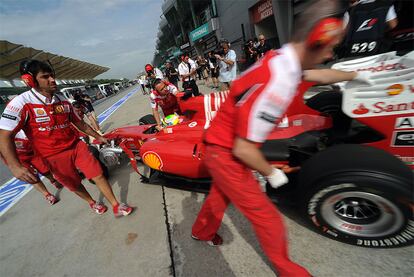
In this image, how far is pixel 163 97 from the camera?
4148 mm

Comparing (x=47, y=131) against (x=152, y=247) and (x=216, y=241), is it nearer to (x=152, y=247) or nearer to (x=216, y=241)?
(x=152, y=247)

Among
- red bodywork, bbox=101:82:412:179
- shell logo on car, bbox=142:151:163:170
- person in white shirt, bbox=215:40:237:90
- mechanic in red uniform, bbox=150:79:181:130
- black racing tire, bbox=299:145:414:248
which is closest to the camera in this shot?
black racing tire, bbox=299:145:414:248

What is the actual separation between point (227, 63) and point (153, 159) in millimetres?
4762

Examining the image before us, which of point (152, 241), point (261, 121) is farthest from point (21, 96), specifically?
point (261, 121)

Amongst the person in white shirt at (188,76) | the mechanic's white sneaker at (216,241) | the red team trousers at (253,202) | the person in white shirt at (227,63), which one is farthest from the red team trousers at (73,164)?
the person in white shirt at (227,63)

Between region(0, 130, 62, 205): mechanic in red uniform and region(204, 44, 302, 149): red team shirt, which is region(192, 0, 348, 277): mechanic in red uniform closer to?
region(204, 44, 302, 149): red team shirt

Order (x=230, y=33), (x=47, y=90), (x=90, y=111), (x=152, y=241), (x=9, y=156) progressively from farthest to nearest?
(x=230, y=33)
(x=90, y=111)
(x=47, y=90)
(x=152, y=241)
(x=9, y=156)

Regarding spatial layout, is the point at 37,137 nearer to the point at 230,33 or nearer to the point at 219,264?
the point at 219,264

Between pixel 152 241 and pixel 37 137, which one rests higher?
pixel 37 137

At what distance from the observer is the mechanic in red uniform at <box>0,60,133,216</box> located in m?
2.07

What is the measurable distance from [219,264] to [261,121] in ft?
4.47

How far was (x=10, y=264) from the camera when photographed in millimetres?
→ 2354

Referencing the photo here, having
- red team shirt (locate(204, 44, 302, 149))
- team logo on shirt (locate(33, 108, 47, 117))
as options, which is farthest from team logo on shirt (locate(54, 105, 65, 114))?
red team shirt (locate(204, 44, 302, 149))

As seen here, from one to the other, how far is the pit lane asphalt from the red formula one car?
17cm
